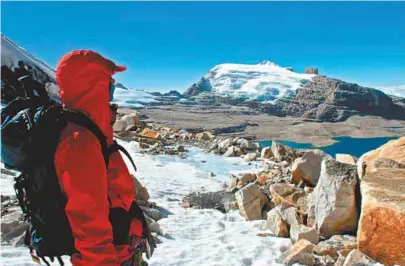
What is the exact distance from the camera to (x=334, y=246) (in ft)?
15.7

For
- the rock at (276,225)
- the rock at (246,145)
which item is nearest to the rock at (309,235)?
the rock at (276,225)

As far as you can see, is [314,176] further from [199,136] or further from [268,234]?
[199,136]

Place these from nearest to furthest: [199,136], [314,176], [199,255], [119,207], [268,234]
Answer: [119,207] → [199,255] → [268,234] → [314,176] → [199,136]

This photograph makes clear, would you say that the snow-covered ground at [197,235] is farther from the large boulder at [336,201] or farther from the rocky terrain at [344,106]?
the rocky terrain at [344,106]

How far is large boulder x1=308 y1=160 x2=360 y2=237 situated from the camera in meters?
5.25

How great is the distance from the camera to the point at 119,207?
90.4 inches

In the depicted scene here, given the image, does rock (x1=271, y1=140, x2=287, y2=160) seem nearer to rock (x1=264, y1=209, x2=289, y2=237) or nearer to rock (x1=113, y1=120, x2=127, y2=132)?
rock (x1=113, y1=120, x2=127, y2=132)

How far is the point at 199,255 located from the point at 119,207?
313 centimetres

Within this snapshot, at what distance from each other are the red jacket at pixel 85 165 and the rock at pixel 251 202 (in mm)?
5211

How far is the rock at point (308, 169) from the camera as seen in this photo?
7809mm

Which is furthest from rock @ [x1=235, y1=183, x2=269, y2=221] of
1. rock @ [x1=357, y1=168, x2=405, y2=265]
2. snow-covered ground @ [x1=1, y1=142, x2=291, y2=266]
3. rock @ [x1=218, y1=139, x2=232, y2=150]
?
rock @ [x1=218, y1=139, x2=232, y2=150]

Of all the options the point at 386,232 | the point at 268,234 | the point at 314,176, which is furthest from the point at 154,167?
the point at 386,232

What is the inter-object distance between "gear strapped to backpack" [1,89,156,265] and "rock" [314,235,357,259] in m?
3.55

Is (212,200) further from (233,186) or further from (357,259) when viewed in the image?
(357,259)
